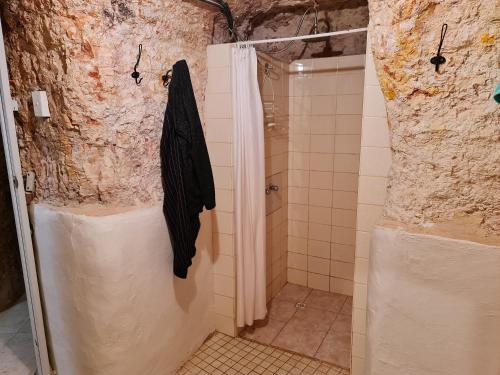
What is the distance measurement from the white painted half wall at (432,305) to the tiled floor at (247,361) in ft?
2.78

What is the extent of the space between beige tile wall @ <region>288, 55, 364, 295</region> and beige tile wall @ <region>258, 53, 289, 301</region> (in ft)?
0.29

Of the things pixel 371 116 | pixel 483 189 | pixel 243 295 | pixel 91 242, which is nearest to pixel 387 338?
pixel 483 189

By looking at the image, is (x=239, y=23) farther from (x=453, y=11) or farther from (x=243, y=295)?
(x=243, y=295)

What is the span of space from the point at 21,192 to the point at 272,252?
78.0 inches

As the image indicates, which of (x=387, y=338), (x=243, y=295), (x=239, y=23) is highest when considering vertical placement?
(x=239, y=23)

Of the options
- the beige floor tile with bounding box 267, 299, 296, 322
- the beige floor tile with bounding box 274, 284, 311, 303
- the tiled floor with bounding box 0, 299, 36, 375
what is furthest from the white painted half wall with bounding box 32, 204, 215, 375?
the beige floor tile with bounding box 274, 284, 311, 303

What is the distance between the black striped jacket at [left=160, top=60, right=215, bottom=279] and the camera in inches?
76.9

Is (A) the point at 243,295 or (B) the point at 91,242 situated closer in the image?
(B) the point at 91,242

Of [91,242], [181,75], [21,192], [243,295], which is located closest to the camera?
[91,242]

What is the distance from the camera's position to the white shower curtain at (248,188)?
7.50 ft

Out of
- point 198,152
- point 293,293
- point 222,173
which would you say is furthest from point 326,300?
point 198,152

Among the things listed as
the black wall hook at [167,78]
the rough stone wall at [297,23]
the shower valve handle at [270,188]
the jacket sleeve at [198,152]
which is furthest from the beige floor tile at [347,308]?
the black wall hook at [167,78]

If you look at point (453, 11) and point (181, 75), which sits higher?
point (453, 11)

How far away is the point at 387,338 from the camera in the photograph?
5.01 ft
